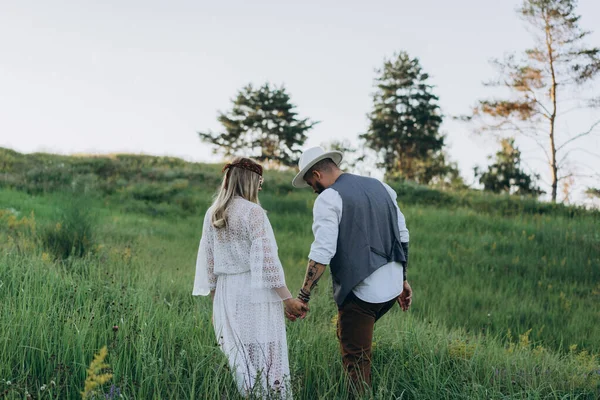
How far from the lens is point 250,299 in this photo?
13.6 ft

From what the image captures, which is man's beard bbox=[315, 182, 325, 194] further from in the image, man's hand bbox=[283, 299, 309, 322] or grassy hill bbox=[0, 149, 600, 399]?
grassy hill bbox=[0, 149, 600, 399]

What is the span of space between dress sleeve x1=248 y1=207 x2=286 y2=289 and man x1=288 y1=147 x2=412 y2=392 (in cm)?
25

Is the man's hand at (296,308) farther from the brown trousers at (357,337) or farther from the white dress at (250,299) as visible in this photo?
the brown trousers at (357,337)

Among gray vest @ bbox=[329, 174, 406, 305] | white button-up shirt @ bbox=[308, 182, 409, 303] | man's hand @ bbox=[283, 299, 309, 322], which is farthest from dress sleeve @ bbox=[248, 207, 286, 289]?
gray vest @ bbox=[329, 174, 406, 305]

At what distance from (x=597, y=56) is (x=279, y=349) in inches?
1029

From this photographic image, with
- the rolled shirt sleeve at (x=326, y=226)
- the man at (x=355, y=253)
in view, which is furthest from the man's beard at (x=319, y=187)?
the rolled shirt sleeve at (x=326, y=226)

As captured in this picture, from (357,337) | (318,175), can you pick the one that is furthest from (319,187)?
(357,337)

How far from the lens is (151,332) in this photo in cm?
464

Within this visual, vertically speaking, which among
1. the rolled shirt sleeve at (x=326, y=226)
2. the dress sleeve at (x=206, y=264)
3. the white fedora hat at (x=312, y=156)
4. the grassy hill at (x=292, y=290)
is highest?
the white fedora hat at (x=312, y=156)

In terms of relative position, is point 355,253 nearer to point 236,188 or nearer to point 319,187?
point 319,187

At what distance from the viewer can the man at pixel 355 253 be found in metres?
4.11

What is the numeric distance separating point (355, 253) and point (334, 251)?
181 mm

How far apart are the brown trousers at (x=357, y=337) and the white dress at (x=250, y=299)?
1.64 ft

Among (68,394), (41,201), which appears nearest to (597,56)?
(41,201)
